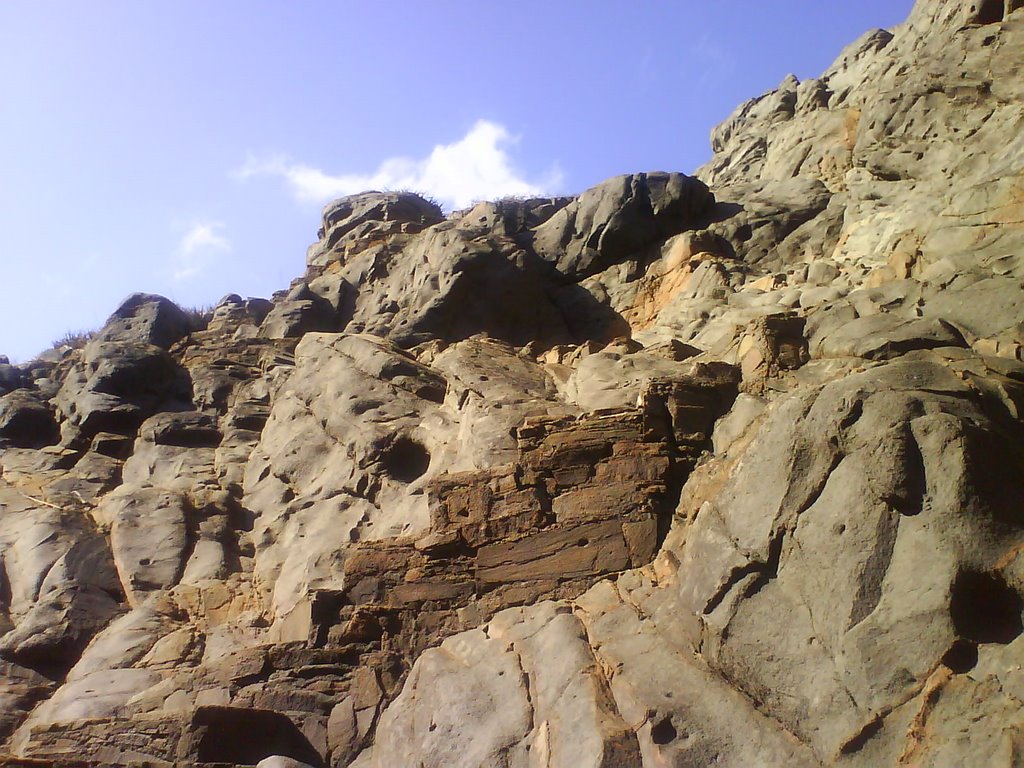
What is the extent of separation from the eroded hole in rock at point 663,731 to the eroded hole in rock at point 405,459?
8592mm

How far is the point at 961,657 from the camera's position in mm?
7473

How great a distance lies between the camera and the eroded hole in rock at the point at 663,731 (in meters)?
8.23

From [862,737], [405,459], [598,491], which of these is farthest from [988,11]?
[862,737]

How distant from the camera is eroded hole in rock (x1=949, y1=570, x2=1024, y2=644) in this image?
7551 mm

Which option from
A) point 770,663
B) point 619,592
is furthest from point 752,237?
point 770,663

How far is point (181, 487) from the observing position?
1912 centimetres

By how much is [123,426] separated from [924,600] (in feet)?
63.7

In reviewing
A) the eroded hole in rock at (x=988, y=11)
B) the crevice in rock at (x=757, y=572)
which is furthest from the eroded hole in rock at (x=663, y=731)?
the eroded hole in rock at (x=988, y=11)

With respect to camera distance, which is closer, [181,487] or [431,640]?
[431,640]

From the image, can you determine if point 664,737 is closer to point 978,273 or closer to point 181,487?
point 978,273

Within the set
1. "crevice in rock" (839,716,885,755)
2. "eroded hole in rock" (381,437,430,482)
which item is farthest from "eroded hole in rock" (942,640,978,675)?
"eroded hole in rock" (381,437,430,482)

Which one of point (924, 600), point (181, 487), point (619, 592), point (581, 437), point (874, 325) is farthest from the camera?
point (181, 487)

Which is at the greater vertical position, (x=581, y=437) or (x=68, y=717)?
(x=581, y=437)

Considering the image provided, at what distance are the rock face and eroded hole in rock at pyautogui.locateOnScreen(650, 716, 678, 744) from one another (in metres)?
0.04
